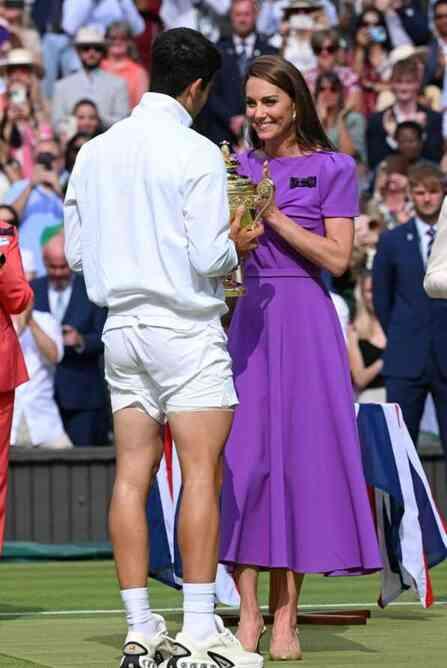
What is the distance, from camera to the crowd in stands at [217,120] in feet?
44.1

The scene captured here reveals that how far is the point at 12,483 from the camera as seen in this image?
12938mm

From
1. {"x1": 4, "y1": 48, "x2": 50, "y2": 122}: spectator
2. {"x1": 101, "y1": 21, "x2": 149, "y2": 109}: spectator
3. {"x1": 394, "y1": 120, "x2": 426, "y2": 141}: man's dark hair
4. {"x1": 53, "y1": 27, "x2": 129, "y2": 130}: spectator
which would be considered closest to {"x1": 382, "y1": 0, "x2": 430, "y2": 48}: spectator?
{"x1": 101, "y1": 21, "x2": 149, "y2": 109}: spectator

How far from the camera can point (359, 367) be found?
45.1 feet

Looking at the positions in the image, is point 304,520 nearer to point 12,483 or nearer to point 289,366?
point 289,366

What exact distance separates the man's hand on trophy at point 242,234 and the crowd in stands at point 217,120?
456 cm

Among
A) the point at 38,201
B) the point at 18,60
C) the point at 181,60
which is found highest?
the point at 181,60

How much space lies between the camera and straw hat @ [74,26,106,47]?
18312mm

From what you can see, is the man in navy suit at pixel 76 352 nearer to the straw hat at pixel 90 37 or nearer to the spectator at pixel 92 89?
the spectator at pixel 92 89

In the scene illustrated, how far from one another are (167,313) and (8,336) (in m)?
2.72

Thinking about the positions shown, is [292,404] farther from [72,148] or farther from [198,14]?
[198,14]

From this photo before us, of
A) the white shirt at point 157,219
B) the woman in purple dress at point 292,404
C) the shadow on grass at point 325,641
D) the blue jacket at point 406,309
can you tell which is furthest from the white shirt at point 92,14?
the white shirt at point 157,219

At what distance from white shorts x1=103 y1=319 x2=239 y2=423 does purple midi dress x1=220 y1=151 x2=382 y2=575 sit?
2.51ft

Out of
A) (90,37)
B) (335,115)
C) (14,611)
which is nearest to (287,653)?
(14,611)

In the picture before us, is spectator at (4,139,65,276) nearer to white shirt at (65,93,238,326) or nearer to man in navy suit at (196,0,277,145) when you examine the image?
man in navy suit at (196,0,277,145)
